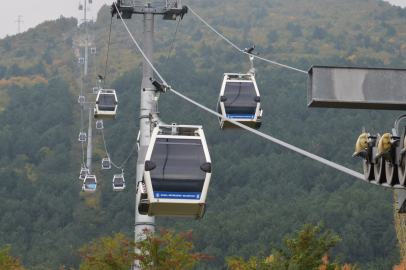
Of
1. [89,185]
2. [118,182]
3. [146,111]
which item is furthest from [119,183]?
[146,111]

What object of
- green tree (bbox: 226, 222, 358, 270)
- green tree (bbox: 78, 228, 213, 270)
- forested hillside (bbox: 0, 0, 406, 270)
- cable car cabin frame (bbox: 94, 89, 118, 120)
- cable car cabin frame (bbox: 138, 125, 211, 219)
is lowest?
forested hillside (bbox: 0, 0, 406, 270)

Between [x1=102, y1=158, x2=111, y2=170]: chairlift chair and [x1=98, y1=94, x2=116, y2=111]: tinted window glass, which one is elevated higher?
[x1=98, y1=94, x2=116, y2=111]: tinted window glass

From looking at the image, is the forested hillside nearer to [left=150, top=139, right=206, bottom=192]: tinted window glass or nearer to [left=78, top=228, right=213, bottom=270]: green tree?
[left=78, top=228, right=213, bottom=270]: green tree

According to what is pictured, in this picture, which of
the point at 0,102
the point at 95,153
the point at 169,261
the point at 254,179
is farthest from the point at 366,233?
the point at 0,102

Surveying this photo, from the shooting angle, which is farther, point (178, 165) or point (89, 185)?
point (89, 185)

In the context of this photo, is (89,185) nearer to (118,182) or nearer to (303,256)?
(118,182)

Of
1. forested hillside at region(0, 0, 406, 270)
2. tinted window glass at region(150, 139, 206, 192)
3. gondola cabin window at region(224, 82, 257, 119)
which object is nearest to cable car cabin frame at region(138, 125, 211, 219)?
tinted window glass at region(150, 139, 206, 192)
